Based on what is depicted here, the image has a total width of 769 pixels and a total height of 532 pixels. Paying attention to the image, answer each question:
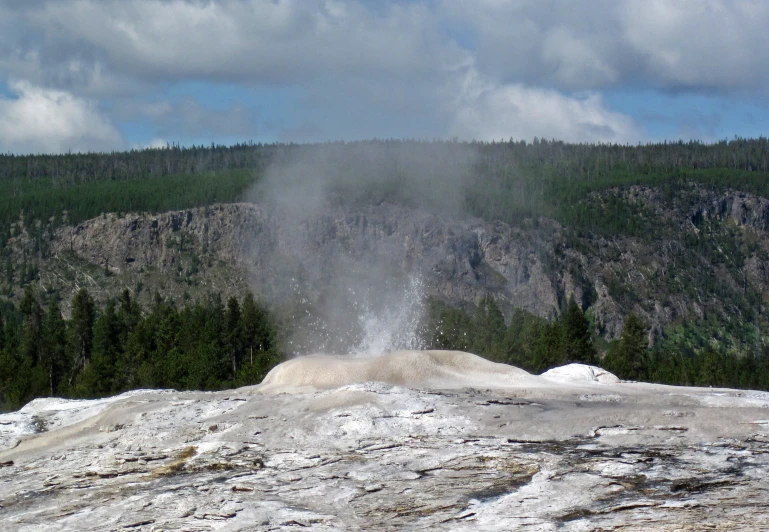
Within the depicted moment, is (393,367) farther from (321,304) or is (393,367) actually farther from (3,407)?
(321,304)

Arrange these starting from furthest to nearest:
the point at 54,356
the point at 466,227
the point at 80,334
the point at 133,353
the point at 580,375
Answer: the point at 466,227 < the point at 80,334 < the point at 54,356 < the point at 133,353 < the point at 580,375

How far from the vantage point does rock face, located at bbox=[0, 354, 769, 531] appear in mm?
9055

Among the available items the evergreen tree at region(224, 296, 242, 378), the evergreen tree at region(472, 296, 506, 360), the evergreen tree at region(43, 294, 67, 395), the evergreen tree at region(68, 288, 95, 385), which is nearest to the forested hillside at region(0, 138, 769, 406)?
the evergreen tree at region(68, 288, 95, 385)

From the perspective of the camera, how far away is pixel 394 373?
599 inches

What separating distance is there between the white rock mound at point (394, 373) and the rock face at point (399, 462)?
2.50ft

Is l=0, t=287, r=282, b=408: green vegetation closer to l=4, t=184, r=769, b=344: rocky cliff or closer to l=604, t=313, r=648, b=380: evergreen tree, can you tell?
l=604, t=313, r=648, b=380: evergreen tree

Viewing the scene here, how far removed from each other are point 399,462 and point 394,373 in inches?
186

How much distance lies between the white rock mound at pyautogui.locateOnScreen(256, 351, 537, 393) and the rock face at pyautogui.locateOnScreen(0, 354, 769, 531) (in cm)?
76

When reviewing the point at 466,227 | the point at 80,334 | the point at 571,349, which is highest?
the point at 466,227

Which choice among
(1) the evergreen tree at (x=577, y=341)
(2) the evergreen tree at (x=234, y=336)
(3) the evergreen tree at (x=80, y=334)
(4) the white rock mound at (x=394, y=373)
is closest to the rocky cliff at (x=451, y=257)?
(3) the evergreen tree at (x=80, y=334)

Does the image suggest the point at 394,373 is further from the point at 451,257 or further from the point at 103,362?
the point at 451,257

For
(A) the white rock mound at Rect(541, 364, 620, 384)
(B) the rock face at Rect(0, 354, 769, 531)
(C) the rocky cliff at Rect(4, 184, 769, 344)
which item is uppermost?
(C) the rocky cliff at Rect(4, 184, 769, 344)

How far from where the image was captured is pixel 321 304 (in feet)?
278

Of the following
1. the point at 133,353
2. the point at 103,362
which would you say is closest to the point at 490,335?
the point at 133,353
